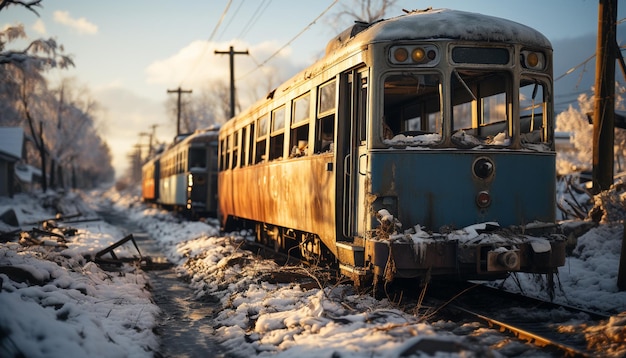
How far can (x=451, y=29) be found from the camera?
625cm

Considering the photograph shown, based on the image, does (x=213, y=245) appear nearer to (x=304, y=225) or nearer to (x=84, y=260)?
(x=84, y=260)

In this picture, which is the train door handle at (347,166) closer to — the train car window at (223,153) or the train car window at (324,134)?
the train car window at (324,134)

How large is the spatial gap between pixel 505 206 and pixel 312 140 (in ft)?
8.96

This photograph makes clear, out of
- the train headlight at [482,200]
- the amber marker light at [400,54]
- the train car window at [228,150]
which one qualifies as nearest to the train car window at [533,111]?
the train headlight at [482,200]

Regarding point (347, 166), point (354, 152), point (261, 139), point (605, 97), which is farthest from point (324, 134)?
point (605, 97)

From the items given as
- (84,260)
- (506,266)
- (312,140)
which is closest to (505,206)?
(506,266)

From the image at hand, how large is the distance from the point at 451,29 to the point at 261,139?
5.30m

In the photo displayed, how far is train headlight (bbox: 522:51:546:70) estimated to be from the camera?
6.49 meters

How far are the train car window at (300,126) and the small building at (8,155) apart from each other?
34.3 meters

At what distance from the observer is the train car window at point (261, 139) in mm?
10586

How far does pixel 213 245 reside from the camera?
12.9m

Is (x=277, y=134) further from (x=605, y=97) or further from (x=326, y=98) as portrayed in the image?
(x=605, y=97)

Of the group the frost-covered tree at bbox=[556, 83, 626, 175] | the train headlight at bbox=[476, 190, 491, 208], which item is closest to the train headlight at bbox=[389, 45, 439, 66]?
the train headlight at bbox=[476, 190, 491, 208]

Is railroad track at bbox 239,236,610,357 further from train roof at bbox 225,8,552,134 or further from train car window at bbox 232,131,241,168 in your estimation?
train car window at bbox 232,131,241,168
